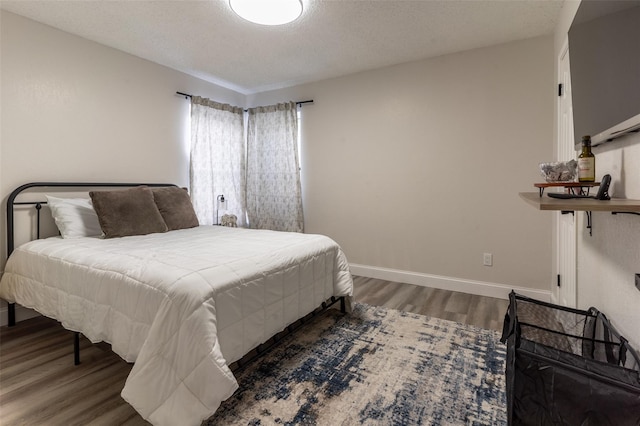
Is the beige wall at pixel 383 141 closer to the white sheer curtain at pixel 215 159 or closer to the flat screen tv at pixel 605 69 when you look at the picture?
the white sheer curtain at pixel 215 159

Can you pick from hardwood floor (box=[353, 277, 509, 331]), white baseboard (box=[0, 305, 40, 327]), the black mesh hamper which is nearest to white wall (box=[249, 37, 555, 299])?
hardwood floor (box=[353, 277, 509, 331])

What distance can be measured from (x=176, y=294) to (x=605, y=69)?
196 centimetres

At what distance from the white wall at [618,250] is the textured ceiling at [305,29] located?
168cm

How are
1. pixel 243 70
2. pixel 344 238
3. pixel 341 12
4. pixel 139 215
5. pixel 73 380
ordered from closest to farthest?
pixel 73 380 → pixel 341 12 → pixel 139 215 → pixel 243 70 → pixel 344 238

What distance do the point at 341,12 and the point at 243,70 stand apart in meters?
1.65

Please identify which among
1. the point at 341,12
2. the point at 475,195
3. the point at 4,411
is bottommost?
the point at 4,411

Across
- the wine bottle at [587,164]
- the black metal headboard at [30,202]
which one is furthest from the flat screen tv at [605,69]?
the black metal headboard at [30,202]

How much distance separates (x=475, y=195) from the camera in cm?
319

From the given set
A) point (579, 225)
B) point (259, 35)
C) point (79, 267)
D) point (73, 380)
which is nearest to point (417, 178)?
point (579, 225)

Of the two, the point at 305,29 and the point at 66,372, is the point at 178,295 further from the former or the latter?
the point at 305,29

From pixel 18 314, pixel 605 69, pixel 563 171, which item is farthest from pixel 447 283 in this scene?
pixel 18 314

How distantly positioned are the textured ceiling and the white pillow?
151 cm

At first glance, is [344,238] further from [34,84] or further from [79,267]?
[34,84]

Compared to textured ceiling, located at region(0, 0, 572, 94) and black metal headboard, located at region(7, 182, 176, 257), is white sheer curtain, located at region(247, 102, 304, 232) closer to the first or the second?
textured ceiling, located at region(0, 0, 572, 94)
